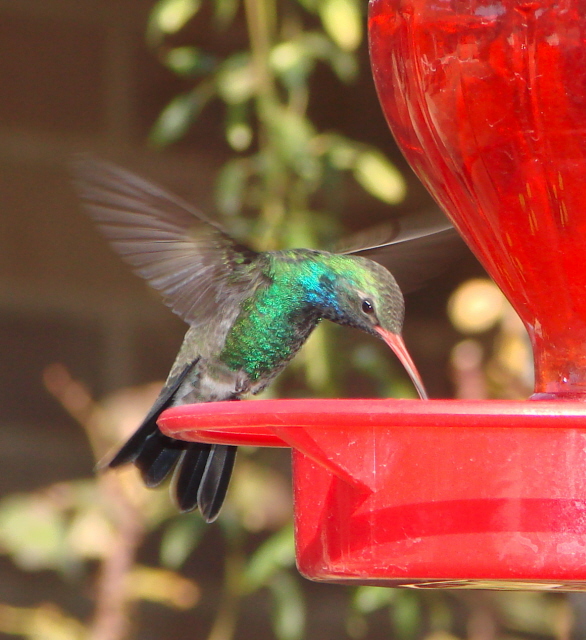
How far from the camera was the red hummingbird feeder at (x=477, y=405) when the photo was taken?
1069 millimetres

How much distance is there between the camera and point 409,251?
215 cm

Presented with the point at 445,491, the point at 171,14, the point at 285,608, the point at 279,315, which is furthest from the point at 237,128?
the point at 445,491

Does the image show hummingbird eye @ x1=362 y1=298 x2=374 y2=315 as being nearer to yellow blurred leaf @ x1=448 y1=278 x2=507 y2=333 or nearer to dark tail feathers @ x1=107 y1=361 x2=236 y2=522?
dark tail feathers @ x1=107 y1=361 x2=236 y2=522

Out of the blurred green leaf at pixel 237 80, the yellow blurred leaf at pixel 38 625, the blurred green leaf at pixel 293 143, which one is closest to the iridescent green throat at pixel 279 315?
the blurred green leaf at pixel 293 143

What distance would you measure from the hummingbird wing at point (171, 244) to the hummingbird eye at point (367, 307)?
0.30m

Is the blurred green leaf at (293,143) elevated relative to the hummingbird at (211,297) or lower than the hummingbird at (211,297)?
elevated

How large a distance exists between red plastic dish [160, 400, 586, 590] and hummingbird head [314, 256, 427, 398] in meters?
0.46

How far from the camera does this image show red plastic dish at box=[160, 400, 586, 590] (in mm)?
1065

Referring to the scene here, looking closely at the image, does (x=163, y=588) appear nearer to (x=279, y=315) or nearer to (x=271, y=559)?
(x=271, y=559)

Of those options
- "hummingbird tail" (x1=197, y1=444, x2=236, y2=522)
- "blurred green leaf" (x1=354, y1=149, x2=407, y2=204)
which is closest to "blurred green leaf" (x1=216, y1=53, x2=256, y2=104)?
"blurred green leaf" (x1=354, y1=149, x2=407, y2=204)

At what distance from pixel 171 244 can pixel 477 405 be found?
3.84 ft

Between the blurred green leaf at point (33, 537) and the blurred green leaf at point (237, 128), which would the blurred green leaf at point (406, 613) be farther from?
the blurred green leaf at point (237, 128)

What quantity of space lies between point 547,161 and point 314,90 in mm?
1918

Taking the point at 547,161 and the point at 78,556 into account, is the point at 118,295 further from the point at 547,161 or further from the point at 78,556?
the point at 547,161
